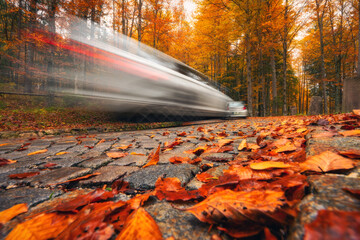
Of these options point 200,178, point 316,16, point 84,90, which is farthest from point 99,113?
point 316,16

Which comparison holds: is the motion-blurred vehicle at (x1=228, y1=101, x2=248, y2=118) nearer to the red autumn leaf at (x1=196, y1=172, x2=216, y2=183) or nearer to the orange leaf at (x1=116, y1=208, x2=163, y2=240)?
the red autumn leaf at (x1=196, y1=172, x2=216, y2=183)

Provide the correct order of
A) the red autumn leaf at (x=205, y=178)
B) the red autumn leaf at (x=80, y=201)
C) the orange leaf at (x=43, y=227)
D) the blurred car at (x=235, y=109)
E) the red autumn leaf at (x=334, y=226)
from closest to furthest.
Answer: the red autumn leaf at (x=334, y=226)
the orange leaf at (x=43, y=227)
the red autumn leaf at (x=80, y=201)
the red autumn leaf at (x=205, y=178)
the blurred car at (x=235, y=109)

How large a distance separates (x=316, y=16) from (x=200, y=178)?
16353mm

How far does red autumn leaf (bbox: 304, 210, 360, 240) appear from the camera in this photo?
0.99 ft

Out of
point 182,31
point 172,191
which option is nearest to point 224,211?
point 172,191

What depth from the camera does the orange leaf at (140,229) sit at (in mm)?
467

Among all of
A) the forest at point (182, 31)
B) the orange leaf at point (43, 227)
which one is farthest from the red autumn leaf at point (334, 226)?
the forest at point (182, 31)

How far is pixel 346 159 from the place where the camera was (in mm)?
716

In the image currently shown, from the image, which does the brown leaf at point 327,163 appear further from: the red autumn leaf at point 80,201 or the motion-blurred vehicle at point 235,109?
the motion-blurred vehicle at point 235,109

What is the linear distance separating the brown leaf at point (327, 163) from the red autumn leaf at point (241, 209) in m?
0.33

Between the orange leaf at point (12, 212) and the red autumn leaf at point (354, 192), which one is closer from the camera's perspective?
the red autumn leaf at point (354, 192)

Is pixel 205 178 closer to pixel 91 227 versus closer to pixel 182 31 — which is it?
pixel 91 227

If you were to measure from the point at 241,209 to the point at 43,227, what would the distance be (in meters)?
0.66

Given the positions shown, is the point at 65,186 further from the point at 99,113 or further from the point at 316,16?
the point at 316,16
